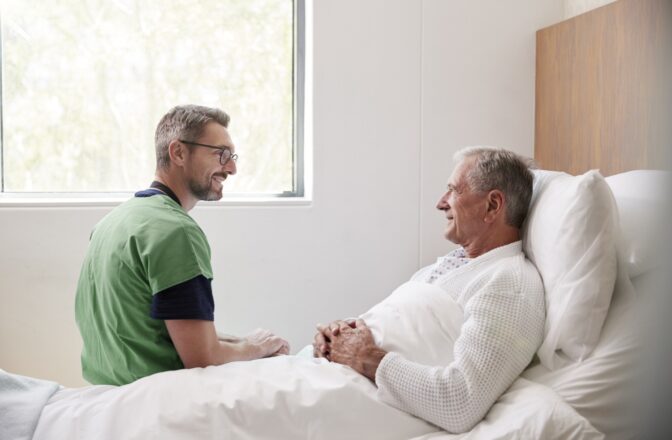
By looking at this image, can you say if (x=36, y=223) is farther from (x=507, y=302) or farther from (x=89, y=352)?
(x=507, y=302)

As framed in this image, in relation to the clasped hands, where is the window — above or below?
above

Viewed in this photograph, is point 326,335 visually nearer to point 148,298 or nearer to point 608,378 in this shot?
point 148,298

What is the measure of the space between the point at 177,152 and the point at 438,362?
0.91 metres

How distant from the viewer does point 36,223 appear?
230cm

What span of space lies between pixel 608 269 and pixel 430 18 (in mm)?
1636

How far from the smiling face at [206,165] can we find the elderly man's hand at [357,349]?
22.1 inches

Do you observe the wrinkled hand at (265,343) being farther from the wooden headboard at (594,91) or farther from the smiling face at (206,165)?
the wooden headboard at (594,91)

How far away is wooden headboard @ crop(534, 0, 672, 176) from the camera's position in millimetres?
2080

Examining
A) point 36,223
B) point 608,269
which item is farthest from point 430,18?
point 36,223

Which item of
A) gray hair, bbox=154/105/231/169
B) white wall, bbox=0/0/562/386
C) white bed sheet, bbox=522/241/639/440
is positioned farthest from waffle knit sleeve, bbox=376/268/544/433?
white wall, bbox=0/0/562/386

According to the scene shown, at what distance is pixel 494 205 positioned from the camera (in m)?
1.67

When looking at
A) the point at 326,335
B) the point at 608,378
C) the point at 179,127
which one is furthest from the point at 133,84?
the point at 608,378

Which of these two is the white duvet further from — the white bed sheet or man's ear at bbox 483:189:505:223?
man's ear at bbox 483:189:505:223

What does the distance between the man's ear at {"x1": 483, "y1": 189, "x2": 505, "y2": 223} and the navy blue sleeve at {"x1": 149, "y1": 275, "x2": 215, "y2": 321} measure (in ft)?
2.59
